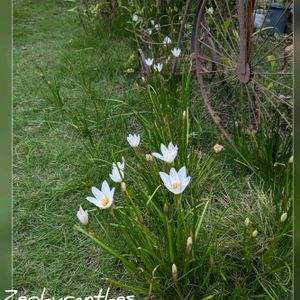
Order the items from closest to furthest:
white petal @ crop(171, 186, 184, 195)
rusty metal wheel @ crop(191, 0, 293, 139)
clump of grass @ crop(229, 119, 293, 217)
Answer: white petal @ crop(171, 186, 184, 195), clump of grass @ crop(229, 119, 293, 217), rusty metal wheel @ crop(191, 0, 293, 139)

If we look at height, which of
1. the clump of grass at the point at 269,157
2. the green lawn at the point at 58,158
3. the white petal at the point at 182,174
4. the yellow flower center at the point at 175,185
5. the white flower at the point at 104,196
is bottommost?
the green lawn at the point at 58,158

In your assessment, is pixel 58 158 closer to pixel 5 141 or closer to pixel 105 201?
pixel 105 201

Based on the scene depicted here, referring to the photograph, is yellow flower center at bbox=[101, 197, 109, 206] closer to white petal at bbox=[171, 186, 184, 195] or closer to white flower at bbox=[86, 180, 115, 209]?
white flower at bbox=[86, 180, 115, 209]

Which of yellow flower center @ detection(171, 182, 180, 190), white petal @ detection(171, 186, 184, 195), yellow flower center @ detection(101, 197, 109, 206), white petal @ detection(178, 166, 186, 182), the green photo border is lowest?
yellow flower center @ detection(101, 197, 109, 206)

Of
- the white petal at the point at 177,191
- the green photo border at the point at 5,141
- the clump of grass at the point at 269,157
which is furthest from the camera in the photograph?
the clump of grass at the point at 269,157

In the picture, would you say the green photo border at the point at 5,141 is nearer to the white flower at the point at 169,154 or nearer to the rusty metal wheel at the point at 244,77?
the white flower at the point at 169,154

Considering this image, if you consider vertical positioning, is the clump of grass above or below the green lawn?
above

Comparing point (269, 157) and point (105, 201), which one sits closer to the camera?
point (105, 201)

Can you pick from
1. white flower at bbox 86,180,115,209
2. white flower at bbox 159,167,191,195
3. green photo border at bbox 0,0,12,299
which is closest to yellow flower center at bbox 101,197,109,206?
white flower at bbox 86,180,115,209

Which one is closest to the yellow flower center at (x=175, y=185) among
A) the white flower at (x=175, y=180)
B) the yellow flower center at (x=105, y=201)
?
the white flower at (x=175, y=180)

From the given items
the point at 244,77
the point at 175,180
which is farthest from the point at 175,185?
the point at 244,77

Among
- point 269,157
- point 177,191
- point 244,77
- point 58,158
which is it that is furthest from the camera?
point 58,158

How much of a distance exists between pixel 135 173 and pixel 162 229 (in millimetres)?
314

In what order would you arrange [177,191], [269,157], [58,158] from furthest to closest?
[58,158] < [269,157] < [177,191]
